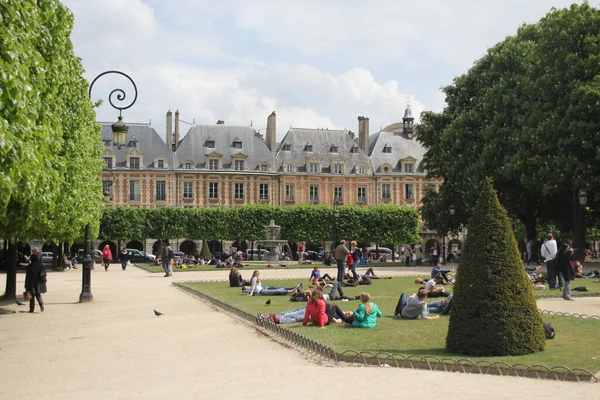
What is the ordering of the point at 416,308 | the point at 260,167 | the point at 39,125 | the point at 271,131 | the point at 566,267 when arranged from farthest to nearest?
the point at 271,131 < the point at 260,167 < the point at 566,267 < the point at 416,308 < the point at 39,125

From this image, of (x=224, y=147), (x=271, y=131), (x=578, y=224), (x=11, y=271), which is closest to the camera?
(x=11, y=271)

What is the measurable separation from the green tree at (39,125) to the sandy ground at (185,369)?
2.20m

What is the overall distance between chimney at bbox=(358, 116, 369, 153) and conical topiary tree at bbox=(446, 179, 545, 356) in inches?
2418

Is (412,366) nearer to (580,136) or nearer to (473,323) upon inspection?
(473,323)

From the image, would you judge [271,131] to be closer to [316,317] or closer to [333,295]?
[333,295]

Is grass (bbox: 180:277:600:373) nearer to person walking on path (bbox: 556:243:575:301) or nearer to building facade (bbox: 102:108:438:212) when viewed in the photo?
person walking on path (bbox: 556:243:575:301)

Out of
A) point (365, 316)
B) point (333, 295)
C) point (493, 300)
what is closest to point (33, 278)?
point (333, 295)

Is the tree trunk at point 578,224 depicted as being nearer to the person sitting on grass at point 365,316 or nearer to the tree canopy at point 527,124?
the tree canopy at point 527,124

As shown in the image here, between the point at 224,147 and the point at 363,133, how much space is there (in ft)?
46.4

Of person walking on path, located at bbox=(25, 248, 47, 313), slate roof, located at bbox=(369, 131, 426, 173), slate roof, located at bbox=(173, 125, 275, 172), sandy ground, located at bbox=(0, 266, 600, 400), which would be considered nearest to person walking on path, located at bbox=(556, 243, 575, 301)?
sandy ground, located at bbox=(0, 266, 600, 400)

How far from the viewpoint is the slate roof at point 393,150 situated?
2768 inches

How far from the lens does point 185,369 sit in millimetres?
9422

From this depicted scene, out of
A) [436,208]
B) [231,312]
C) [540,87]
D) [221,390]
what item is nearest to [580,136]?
[540,87]

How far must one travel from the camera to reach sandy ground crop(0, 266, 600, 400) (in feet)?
25.8
